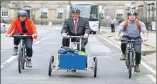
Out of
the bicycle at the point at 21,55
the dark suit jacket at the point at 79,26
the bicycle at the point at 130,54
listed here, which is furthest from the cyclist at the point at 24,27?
the bicycle at the point at 130,54

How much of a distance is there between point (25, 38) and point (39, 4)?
80532 mm

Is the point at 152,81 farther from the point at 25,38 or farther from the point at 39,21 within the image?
the point at 39,21

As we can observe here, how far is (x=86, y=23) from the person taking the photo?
12.9 m

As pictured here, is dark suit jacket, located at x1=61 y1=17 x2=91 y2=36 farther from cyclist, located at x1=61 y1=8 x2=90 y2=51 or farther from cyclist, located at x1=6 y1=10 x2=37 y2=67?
cyclist, located at x1=6 y1=10 x2=37 y2=67

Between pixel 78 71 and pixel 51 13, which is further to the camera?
pixel 51 13

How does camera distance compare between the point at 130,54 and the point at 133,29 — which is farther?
the point at 133,29

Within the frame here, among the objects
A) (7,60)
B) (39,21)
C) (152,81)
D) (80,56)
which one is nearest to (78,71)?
(80,56)

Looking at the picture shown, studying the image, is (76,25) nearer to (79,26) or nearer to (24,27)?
(79,26)

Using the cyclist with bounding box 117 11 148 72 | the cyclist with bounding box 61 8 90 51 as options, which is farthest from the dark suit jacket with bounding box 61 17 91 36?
the cyclist with bounding box 117 11 148 72

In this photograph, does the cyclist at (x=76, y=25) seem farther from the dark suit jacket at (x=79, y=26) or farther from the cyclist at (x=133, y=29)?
the cyclist at (x=133, y=29)

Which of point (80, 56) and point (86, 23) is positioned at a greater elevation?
point (86, 23)

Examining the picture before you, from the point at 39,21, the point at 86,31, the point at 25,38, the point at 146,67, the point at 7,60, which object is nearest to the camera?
the point at 86,31

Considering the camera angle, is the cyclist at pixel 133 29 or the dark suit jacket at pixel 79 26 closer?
the dark suit jacket at pixel 79 26

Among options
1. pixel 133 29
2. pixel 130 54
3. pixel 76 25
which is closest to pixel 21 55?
pixel 76 25
